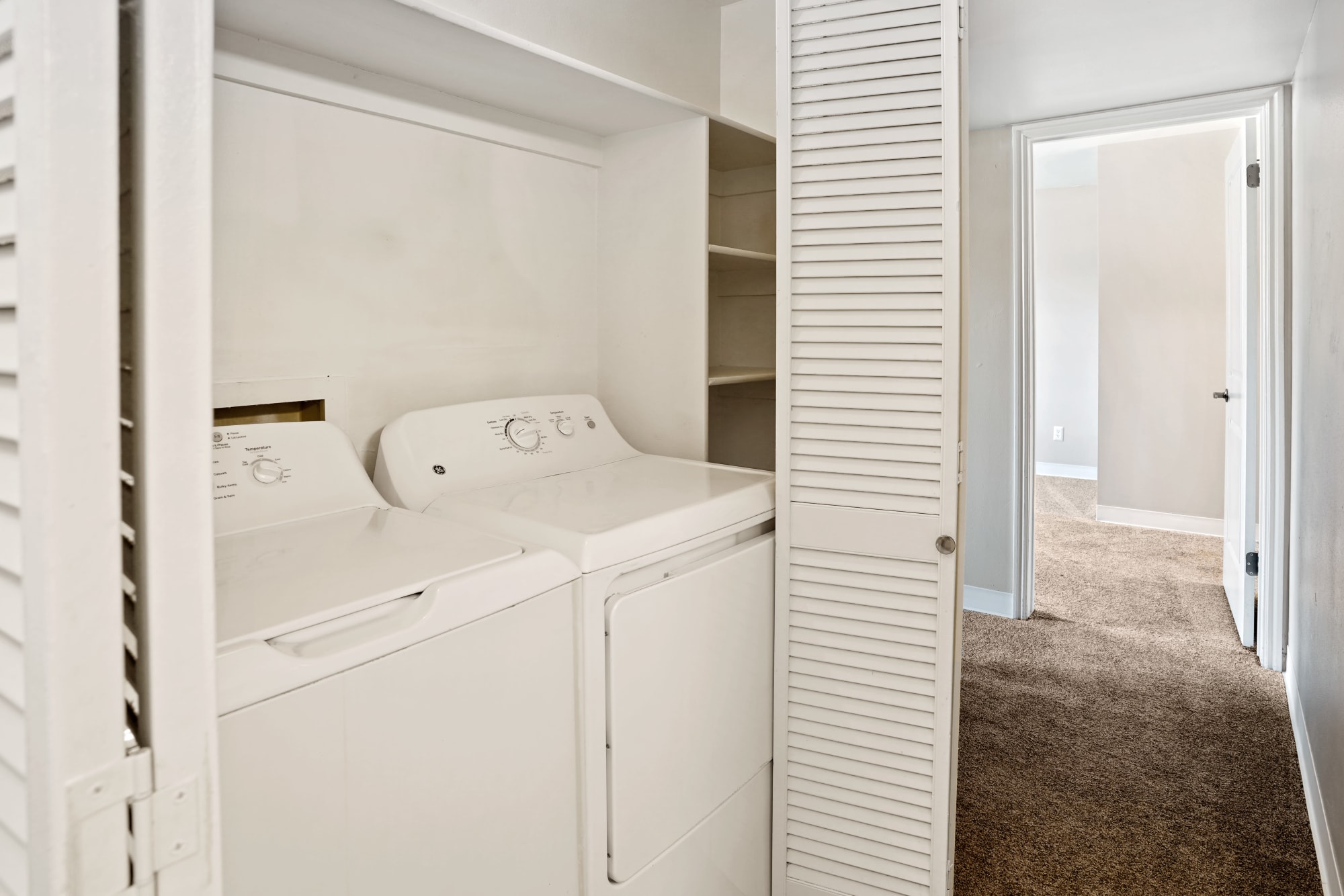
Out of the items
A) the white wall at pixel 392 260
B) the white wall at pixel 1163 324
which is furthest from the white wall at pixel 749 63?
the white wall at pixel 1163 324

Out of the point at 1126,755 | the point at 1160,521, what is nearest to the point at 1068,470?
the point at 1160,521

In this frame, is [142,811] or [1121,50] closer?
[142,811]

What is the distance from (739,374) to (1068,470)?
16.9 ft

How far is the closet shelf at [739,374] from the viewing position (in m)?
2.18

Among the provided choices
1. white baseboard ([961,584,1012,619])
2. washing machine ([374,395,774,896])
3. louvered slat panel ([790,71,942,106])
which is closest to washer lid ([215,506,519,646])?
washing machine ([374,395,774,896])

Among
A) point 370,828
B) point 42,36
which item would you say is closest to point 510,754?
point 370,828

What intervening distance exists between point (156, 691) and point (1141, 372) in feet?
17.9

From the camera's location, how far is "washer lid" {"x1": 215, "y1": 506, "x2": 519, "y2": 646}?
0.99 metres

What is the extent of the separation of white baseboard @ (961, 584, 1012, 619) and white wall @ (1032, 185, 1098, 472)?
3177 mm

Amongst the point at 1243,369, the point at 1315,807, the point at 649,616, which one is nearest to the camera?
the point at 649,616

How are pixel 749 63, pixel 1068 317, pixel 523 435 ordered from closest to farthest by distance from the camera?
pixel 523 435 → pixel 749 63 → pixel 1068 317

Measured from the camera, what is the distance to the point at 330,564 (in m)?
1.18

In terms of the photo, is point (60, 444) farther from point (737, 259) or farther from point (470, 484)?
point (737, 259)

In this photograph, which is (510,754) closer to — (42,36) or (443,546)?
(443,546)
